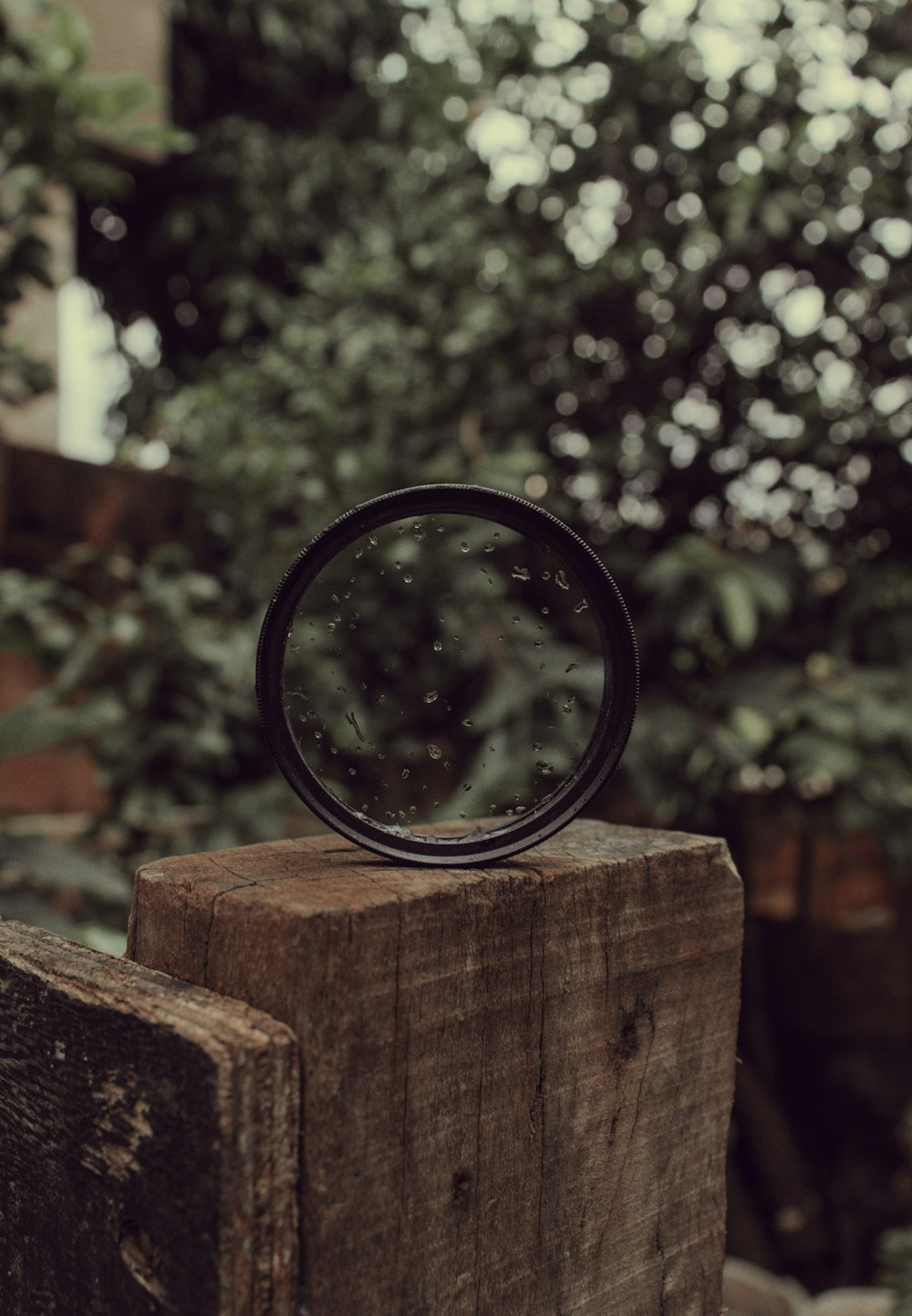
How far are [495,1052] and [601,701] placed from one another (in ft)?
0.81

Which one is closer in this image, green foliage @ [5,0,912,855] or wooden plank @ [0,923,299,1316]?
wooden plank @ [0,923,299,1316]

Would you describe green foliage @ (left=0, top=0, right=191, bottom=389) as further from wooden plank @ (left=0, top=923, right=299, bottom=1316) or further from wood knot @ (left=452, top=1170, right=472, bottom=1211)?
wood knot @ (left=452, top=1170, right=472, bottom=1211)

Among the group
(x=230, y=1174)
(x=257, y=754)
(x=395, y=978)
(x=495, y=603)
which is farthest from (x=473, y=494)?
(x=257, y=754)

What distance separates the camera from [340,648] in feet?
2.79

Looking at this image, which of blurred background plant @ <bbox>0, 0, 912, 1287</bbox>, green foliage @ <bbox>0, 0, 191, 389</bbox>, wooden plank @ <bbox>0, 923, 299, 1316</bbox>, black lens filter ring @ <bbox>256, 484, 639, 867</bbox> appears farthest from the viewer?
blurred background plant @ <bbox>0, 0, 912, 1287</bbox>

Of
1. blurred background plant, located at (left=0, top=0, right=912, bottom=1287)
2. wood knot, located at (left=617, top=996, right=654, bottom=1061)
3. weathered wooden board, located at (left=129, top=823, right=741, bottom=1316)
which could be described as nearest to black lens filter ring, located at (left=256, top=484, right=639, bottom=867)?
weathered wooden board, located at (left=129, top=823, right=741, bottom=1316)

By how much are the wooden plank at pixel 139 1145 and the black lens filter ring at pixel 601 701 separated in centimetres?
A: 17

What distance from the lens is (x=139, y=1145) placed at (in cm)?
57

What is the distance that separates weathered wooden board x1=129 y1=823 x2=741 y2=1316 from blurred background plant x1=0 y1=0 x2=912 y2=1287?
1304 millimetres

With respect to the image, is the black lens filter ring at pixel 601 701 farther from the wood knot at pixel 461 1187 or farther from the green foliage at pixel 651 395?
the green foliage at pixel 651 395

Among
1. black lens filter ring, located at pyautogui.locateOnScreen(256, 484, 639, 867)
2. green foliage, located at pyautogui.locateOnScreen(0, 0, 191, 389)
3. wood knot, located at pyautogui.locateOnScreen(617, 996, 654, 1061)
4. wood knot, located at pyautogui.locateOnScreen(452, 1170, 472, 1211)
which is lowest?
wood knot, located at pyautogui.locateOnScreen(452, 1170, 472, 1211)

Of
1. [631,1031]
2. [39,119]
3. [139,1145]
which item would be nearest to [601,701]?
[631,1031]

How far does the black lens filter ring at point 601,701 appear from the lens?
708 mm

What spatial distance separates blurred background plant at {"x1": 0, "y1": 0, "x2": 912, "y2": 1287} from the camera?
84.0 inches
